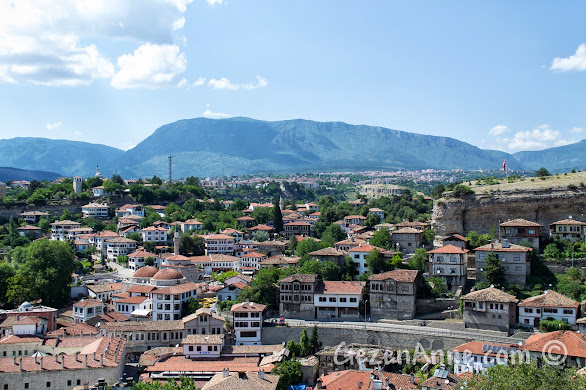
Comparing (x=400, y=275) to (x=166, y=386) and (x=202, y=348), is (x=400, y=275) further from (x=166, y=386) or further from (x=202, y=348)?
(x=166, y=386)

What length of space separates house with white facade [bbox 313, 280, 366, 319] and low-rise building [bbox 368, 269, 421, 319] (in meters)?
1.06

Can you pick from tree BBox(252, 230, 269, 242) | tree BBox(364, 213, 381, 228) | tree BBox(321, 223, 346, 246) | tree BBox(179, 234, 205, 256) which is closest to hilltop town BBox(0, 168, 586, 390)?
tree BBox(321, 223, 346, 246)

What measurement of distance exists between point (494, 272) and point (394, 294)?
640 cm

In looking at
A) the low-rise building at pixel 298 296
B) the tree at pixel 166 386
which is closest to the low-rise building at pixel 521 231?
the low-rise building at pixel 298 296

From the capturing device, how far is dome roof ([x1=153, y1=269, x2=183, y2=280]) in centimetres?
4931

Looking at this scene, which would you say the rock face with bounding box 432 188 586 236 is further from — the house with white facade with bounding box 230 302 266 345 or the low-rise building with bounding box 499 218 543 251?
the house with white facade with bounding box 230 302 266 345

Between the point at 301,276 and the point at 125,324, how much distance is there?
1187cm

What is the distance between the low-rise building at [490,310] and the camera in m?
A: 38.1

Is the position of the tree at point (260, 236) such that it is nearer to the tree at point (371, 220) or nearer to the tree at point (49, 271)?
the tree at point (371, 220)

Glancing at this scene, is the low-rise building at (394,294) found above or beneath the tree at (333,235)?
beneath

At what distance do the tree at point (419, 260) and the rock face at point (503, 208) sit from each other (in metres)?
4.43

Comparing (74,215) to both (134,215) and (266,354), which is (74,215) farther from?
(266,354)

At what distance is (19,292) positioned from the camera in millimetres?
46688

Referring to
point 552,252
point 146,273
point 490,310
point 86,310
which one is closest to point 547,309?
point 490,310
